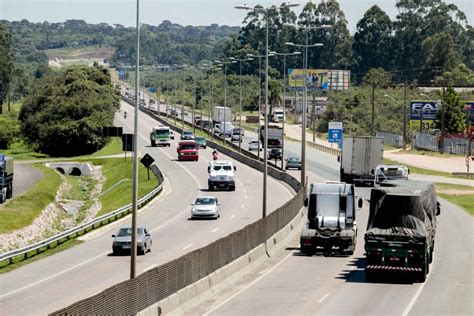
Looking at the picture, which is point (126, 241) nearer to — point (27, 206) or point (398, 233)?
point (398, 233)

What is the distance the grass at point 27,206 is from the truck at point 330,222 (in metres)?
27.3

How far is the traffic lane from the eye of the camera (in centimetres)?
3325

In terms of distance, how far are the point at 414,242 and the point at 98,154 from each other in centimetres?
10787

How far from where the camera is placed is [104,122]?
149 meters

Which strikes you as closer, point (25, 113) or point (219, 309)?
point (219, 309)

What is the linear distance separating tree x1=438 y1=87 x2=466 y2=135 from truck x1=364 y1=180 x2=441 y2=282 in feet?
379

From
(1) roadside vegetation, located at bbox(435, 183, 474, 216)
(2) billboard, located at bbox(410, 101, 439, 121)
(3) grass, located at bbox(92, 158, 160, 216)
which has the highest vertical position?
(2) billboard, located at bbox(410, 101, 439, 121)

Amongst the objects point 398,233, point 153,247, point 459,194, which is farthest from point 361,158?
point 398,233

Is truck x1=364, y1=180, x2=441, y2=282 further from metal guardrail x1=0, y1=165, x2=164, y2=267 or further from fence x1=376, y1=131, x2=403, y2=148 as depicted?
fence x1=376, y1=131, x2=403, y2=148

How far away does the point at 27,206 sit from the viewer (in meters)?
82.9

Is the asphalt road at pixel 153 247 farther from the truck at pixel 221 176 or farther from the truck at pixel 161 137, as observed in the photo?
the truck at pixel 161 137

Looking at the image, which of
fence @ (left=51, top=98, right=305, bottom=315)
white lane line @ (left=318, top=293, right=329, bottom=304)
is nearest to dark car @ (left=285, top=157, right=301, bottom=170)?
fence @ (left=51, top=98, right=305, bottom=315)

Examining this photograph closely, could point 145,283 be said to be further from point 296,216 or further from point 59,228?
point 59,228

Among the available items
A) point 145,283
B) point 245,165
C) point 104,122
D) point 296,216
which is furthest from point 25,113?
point 145,283
